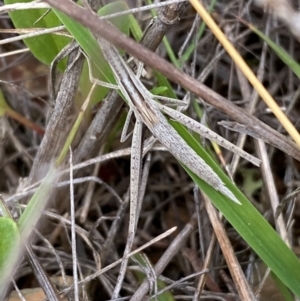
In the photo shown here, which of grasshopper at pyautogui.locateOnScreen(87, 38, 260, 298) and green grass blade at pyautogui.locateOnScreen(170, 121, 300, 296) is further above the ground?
grasshopper at pyautogui.locateOnScreen(87, 38, 260, 298)

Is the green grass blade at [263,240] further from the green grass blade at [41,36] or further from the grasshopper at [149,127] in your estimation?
the green grass blade at [41,36]

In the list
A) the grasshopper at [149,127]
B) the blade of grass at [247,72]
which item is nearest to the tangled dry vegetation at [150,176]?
the grasshopper at [149,127]

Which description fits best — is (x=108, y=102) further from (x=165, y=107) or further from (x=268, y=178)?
(x=268, y=178)

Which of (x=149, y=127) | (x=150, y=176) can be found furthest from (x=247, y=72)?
(x=150, y=176)

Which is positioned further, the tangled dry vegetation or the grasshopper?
the tangled dry vegetation

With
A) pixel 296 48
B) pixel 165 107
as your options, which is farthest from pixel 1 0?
pixel 296 48

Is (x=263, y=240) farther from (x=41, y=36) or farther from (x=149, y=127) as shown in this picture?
(x=41, y=36)

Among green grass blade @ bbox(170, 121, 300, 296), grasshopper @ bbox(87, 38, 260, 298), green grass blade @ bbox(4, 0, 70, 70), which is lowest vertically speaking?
green grass blade @ bbox(170, 121, 300, 296)

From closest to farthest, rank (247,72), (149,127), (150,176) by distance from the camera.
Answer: (247,72) → (149,127) → (150,176)

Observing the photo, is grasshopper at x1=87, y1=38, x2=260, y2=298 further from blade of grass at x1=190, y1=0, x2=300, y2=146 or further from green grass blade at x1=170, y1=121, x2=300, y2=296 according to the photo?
blade of grass at x1=190, y1=0, x2=300, y2=146

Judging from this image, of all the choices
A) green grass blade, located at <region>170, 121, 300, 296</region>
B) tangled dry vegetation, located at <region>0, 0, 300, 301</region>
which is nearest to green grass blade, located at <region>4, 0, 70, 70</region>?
tangled dry vegetation, located at <region>0, 0, 300, 301</region>
